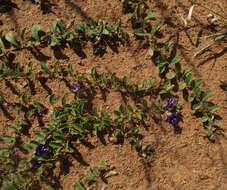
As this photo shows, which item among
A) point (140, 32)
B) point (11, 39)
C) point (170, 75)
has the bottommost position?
point (170, 75)

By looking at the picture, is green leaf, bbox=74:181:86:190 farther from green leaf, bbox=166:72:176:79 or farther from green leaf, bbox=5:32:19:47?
green leaf, bbox=5:32:19:47

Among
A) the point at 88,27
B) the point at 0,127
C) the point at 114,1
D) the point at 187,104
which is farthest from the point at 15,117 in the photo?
the point at 187,104

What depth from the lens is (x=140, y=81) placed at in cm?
250

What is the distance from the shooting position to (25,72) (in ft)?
8.23

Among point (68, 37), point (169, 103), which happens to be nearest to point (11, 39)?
point (68, 37)

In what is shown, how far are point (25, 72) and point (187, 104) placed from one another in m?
1.73

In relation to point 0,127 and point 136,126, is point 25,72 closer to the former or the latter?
point 0,127

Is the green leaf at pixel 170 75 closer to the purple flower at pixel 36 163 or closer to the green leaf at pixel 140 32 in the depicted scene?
the green leaf at pixel 140 32

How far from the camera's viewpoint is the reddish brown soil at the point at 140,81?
Result: 7.95ft

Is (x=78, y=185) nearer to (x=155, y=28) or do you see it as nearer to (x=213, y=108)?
(x=213, y=108)

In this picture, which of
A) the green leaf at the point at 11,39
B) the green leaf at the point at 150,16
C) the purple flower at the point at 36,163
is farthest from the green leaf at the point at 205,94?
the green leaf at the point at 11,39

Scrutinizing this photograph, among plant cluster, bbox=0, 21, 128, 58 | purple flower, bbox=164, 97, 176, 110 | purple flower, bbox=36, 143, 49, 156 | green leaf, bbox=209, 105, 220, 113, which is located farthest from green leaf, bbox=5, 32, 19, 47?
green leaf, bbox=209, 105, 220, 113

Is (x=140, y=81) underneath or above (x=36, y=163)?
above

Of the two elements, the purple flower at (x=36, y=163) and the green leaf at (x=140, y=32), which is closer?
the purple flower at (x=36, y=163)
